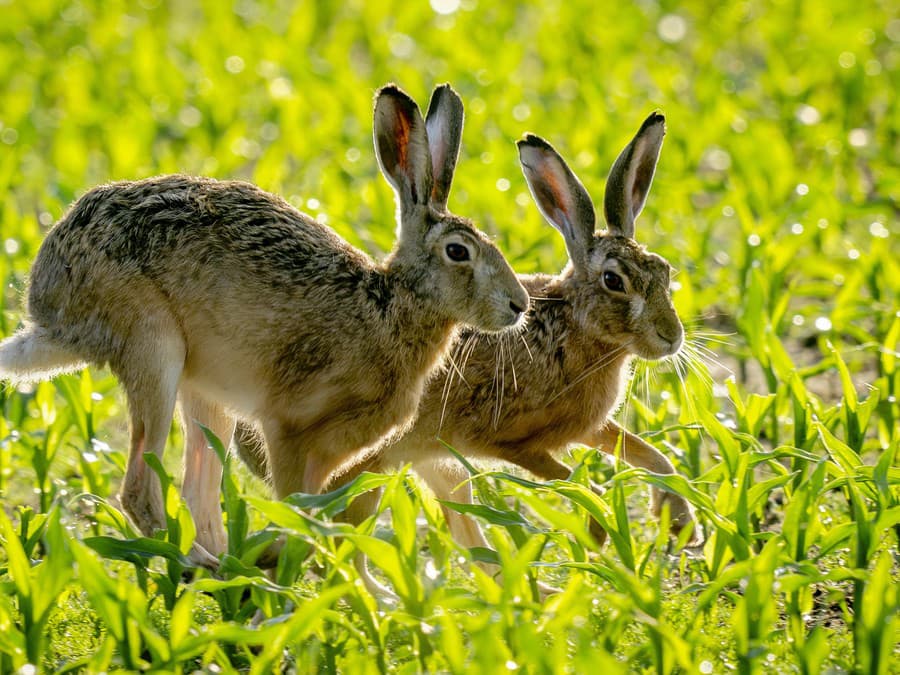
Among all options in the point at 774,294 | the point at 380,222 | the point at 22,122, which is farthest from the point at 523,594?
the point at 22,122

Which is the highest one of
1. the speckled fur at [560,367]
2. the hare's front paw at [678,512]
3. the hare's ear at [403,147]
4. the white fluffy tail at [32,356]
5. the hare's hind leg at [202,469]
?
the hare's ear at [403,147]

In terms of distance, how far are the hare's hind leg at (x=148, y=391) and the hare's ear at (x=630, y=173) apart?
1.77m

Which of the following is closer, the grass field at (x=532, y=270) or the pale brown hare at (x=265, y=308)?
the grass field at (x=532, y=270)

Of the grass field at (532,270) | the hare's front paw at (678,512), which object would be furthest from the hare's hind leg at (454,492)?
the hare's front paw at (678,512)

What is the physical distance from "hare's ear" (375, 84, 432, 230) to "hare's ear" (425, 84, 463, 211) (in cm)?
6

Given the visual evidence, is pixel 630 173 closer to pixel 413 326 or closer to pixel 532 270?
pixel 413 326

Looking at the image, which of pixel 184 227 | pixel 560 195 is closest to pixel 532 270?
pixel 560 195

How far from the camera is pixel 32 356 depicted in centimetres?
502

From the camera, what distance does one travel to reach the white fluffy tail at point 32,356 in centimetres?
501

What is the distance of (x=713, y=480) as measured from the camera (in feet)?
15.6

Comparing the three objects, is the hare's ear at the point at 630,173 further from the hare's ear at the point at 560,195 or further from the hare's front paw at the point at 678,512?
the hare's front paw at the point at 678,512

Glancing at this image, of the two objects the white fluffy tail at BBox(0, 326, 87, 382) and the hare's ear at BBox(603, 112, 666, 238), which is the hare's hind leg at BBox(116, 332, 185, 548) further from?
the hare's ear at BBox(603, 112, 666, 238)

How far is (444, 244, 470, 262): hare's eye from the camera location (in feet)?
16.8

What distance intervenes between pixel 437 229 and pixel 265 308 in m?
0.68
